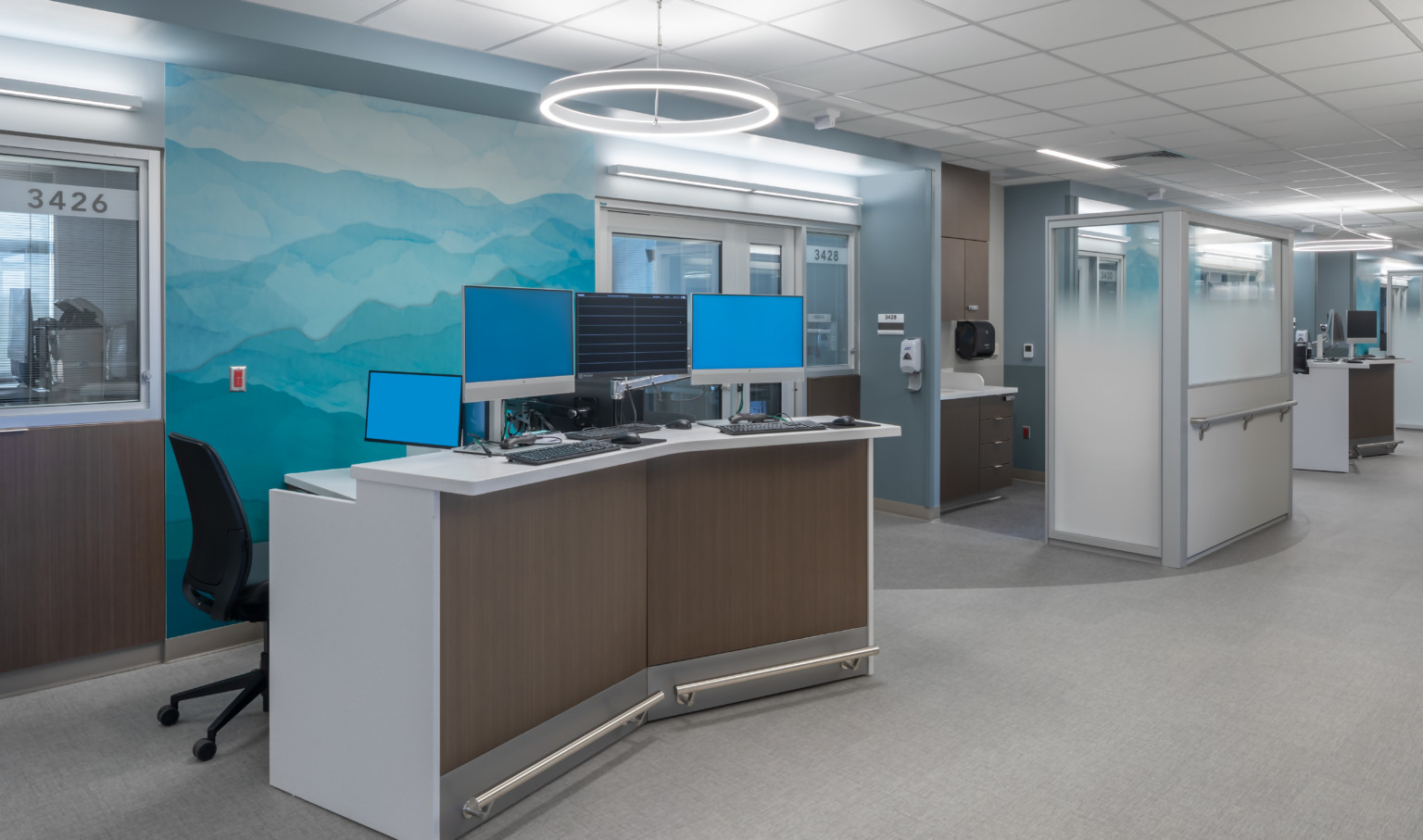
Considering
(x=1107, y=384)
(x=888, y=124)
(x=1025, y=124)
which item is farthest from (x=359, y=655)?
(x=1025, y=124)

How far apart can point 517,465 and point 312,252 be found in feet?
7.72

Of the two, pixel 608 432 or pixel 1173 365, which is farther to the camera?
pixel 1173 365

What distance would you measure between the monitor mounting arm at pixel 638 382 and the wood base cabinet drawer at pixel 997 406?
14.9ft

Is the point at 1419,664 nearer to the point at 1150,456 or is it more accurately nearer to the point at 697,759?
the point at 1150,456

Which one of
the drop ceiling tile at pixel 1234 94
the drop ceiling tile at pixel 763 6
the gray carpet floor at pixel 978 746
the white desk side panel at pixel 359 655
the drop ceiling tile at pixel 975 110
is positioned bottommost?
the gray carpet floor at pixel 978 746

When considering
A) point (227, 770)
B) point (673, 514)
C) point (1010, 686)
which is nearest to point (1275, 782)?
point (1010, 686)

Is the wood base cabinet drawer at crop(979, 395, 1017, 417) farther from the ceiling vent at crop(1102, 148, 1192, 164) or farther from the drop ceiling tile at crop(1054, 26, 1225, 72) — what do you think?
the drop ceiling tile at crop(1054, 26, 1225, 72)

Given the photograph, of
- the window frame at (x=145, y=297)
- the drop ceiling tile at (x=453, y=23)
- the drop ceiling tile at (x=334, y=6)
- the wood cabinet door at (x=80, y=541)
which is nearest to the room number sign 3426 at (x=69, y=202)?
the window frame at (x=145, y=297)

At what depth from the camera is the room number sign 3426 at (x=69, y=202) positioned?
383 centimetres

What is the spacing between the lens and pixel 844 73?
192 inches

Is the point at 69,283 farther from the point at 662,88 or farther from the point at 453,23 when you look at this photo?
the point at 662,88

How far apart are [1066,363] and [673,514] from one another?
371 centimetres

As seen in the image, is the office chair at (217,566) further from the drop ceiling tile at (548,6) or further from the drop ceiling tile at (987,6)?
the drop ceiling tile at (987,6)

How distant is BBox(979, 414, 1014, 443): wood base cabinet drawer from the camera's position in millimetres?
7816
